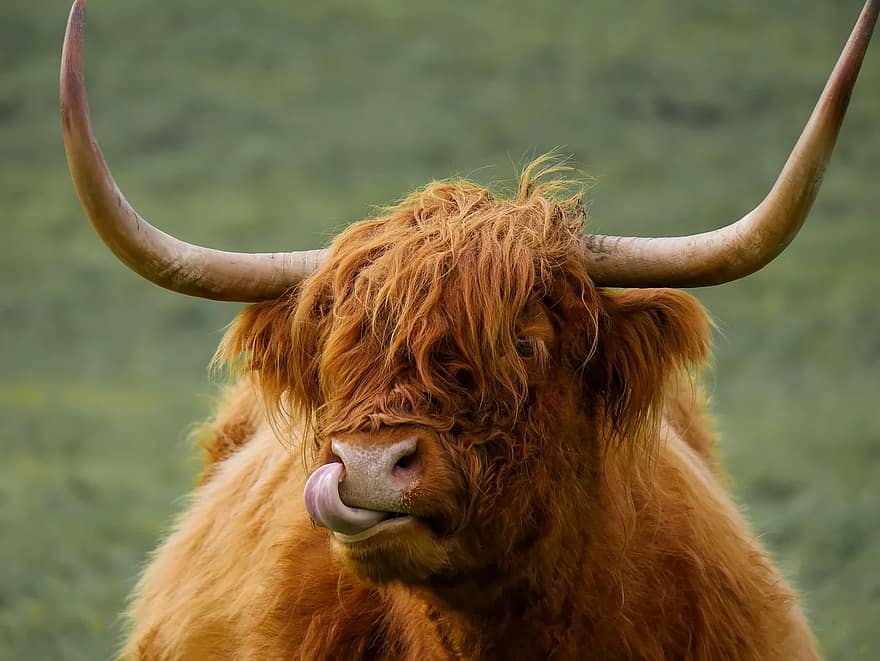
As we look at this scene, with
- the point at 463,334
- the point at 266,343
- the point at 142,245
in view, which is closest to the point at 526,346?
the point at 463,334

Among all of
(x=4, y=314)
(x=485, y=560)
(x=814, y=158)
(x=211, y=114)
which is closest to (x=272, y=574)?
(x=485, y=560)

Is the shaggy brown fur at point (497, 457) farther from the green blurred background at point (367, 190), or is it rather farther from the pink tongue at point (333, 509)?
the green blurred background at point (367, 190)

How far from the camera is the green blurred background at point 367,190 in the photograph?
1014 centimetres

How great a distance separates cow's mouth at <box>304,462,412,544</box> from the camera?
9.87ft

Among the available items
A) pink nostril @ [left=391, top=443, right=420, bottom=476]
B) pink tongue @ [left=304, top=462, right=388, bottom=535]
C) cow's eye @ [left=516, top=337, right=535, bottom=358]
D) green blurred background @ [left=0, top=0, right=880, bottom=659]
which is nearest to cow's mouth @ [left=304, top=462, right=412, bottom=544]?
pink tongue @ [left=304, top=462, right=388, bottom=535]

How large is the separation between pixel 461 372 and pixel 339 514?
1.75ft

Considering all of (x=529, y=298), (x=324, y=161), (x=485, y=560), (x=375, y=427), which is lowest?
(x=485, y=560)

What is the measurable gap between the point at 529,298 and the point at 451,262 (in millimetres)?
228

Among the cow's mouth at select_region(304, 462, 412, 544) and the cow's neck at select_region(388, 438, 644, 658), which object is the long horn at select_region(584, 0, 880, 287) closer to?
the cow's neck at select_region(388, 438, 644, 658)

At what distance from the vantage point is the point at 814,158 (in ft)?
9.76

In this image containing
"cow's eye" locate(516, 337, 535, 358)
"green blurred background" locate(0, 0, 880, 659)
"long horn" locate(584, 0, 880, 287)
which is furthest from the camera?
"green blurred background" locate(0, 0, 880, 659)

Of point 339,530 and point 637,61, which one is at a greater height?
point 637,61

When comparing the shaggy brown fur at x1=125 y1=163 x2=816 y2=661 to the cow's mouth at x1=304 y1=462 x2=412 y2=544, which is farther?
the shaggy brown fur at x1=125 y1=163 x2=816 y2=661

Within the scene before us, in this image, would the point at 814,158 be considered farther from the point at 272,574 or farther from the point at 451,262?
the point at 272,574
